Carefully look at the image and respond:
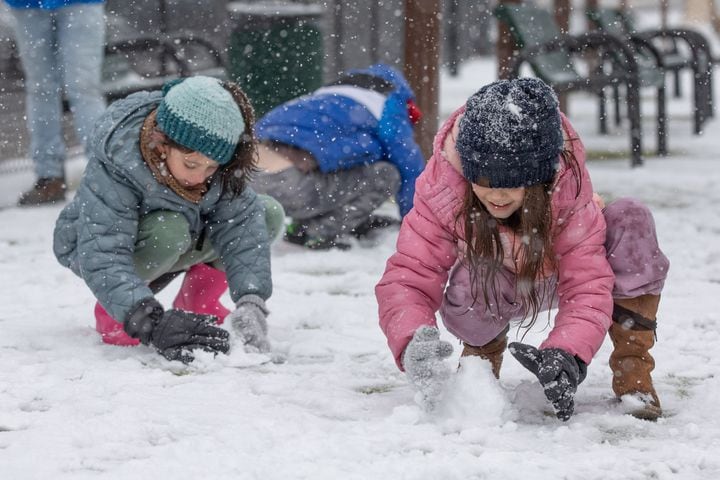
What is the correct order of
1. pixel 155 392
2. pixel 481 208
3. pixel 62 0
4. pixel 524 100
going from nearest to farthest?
pixel 524 100 → pixel 481 208 → pixel 155 392 → pixel 62 0

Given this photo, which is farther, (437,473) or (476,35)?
(476,35)

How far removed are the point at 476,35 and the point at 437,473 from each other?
57.1 ft

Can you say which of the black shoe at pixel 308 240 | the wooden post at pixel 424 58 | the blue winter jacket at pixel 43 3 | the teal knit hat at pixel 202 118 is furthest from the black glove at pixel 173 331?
the wooden post at pixel 424 58

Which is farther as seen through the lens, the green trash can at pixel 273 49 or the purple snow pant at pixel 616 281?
the green trash can at pixel 273 49

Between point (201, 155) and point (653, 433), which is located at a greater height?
point (201, 155)

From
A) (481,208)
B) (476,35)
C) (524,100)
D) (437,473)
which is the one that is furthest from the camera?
(476,35)

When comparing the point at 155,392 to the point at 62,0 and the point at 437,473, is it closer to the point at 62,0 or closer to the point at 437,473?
the point at 437,473

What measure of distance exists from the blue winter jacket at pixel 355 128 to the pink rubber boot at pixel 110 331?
1.63 m

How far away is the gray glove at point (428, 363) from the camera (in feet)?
8.46

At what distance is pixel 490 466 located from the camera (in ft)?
7.62

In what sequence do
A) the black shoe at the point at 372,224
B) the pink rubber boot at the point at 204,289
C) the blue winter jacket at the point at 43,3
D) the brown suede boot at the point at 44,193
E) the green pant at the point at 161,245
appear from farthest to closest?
1. the brown suede boot at the point at 44,193
2. the blue winter jacket at the point at 43,3
3. the black shoe at the point at 372,224
4. the pink rubber boot at the point at 204,289
5. the green pant at the point at 161,245

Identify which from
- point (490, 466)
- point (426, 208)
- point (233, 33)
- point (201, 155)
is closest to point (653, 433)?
point (490, 466)

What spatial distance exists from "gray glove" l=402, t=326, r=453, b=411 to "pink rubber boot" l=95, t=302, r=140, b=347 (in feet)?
3.72

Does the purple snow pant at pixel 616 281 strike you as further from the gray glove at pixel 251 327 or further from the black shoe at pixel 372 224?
the black shoe at pixel 372 224
